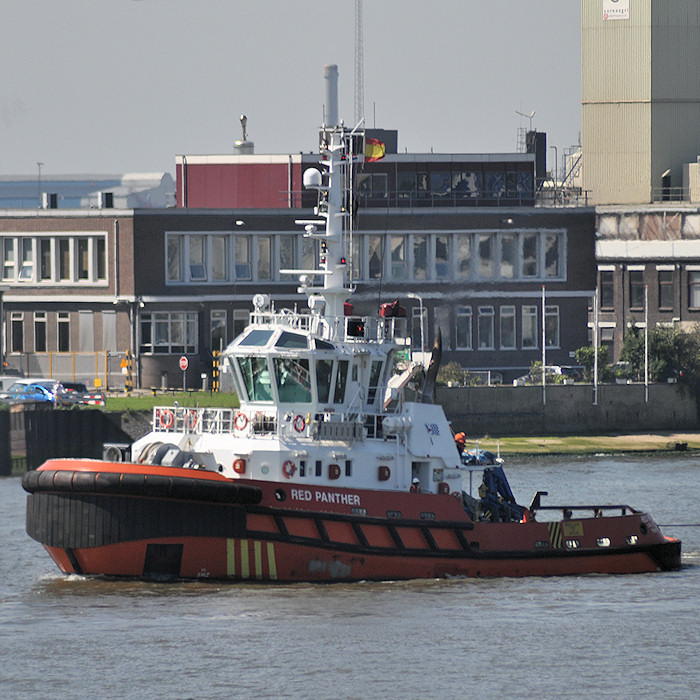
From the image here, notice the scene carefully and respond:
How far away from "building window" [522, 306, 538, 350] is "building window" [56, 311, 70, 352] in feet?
58.7

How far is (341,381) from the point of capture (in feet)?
88.4

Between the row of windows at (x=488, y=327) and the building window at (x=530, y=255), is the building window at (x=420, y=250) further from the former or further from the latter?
the building window at (x=530, y=255)

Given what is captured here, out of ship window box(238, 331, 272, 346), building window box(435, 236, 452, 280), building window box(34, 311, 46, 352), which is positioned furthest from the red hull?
building window box(435, 236, 452, 280)

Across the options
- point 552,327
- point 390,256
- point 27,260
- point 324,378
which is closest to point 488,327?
point 552,327

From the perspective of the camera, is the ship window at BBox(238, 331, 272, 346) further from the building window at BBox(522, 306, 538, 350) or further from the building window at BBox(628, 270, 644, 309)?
the building window at BBox(628, 270, 644, 309)

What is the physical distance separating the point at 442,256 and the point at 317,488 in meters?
35.2

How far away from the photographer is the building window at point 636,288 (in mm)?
71125

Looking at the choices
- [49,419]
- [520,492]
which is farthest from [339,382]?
[49,419]

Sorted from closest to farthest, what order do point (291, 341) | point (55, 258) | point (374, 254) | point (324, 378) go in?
point (291, 341)
point (324, 378)
point (55, 258)
point (374, 254)

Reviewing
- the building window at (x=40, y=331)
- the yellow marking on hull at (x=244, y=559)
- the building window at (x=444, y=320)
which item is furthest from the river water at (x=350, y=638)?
the building window at (x=444, y=320)

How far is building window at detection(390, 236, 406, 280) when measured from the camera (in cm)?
5988

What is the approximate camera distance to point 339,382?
26.9 metres

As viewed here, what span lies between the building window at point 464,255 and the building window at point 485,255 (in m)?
0.39

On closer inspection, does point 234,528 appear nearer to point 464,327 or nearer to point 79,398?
point 79,398
